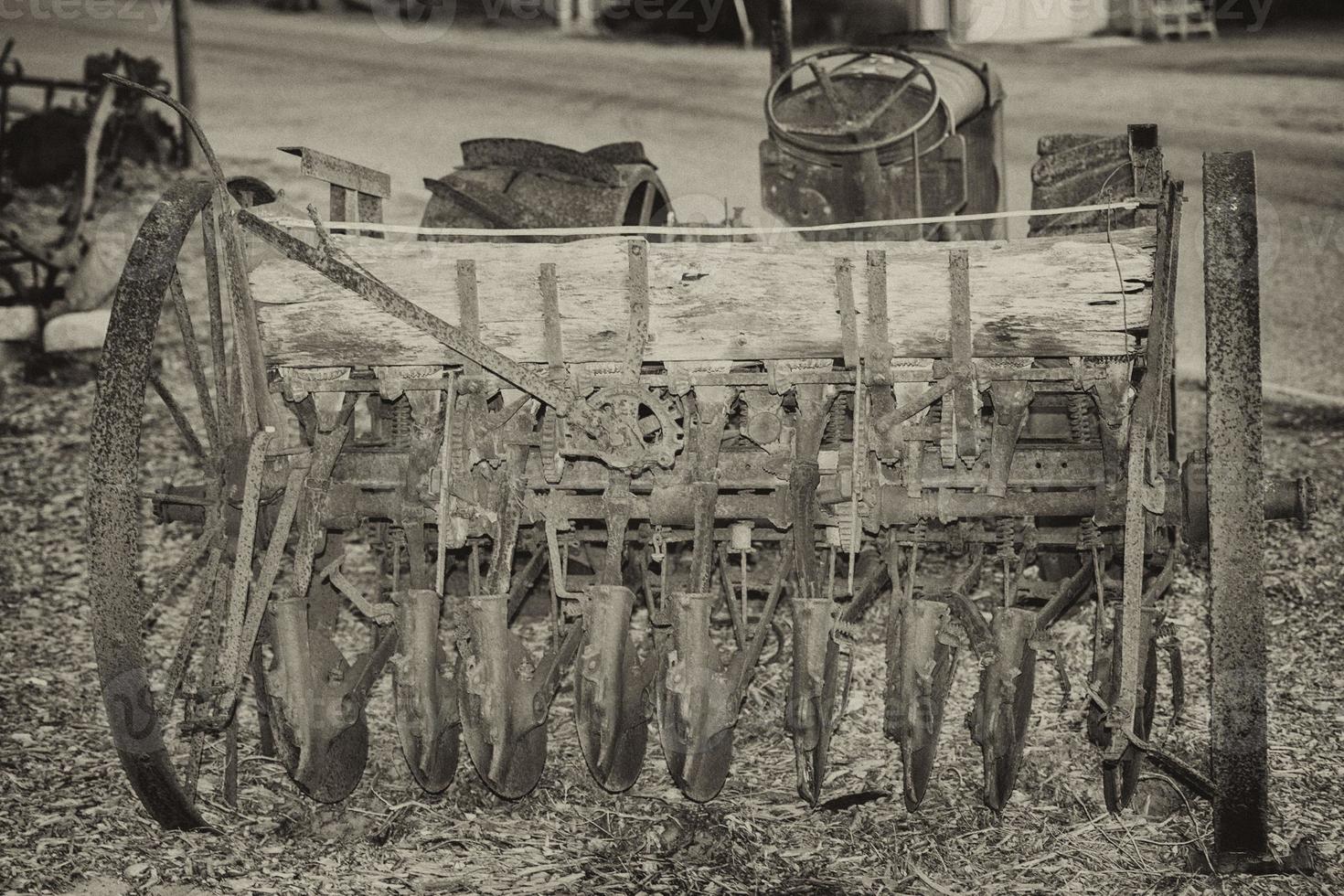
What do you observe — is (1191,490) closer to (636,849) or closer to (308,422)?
(636,849)

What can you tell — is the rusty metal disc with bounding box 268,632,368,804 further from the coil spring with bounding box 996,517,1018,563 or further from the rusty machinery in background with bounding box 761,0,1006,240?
the rusty machinery in background with bounding box 761,0,1006,240

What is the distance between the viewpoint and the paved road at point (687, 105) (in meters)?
11.0

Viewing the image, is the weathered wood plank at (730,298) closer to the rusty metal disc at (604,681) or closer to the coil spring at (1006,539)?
the coil spring at (1006,539)

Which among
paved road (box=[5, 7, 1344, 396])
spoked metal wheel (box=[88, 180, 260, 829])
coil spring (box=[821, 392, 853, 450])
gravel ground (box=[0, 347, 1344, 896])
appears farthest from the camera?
paved road (box=[5, 7, 1344, 396])

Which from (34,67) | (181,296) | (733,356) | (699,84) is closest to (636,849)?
(733,356)

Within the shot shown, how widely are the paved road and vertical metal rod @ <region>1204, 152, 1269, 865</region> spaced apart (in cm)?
519

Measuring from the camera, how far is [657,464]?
4574 mm

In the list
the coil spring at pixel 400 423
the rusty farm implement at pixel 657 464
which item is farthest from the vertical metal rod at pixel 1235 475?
the coil spring at pixel 400 423

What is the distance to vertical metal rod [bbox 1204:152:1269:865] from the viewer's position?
3988mm

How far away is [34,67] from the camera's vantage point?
587 inches

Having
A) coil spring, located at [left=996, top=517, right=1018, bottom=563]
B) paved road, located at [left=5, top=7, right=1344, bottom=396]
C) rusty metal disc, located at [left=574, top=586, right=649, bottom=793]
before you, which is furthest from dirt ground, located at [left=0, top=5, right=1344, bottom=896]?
paved road, located at [left=5, top=7, right=1344, bottom=396]

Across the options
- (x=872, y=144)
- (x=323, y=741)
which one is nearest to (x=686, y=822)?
(x=323, y=741)

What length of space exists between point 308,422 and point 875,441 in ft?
5.88

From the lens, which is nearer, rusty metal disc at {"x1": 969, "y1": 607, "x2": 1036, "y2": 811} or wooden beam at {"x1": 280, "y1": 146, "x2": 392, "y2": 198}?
rusty metal disc at {"x1": 969, "y1": 607, "x2": 1036, "y2": 811}
